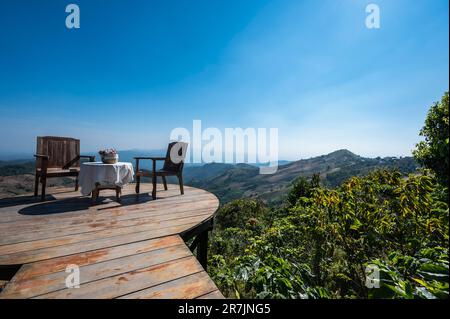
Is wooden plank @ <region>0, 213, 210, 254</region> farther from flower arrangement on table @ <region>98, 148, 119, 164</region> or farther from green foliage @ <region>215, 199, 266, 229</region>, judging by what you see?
green foliage @ <region>215, 199, 266, 229</region>

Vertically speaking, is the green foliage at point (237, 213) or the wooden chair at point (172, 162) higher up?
the wooden chair at point (172, 162)

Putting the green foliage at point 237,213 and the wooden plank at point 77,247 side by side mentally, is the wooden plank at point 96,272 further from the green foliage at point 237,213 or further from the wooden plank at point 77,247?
the green foliage at point 237,213

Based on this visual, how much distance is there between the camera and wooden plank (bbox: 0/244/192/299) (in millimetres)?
1362

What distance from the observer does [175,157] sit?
15.3ft

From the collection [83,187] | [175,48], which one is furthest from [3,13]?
[83,187]

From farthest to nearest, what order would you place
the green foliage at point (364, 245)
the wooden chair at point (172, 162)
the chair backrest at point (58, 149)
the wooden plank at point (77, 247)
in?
the wooden chair at point (172, 162), the chair backrest at point (58, 149), the wooden plank at point (77, 247), the green foliage at point (364, 245)

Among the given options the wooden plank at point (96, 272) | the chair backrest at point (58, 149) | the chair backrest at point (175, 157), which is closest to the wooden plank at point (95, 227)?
the wooden plank at point (96, 272)

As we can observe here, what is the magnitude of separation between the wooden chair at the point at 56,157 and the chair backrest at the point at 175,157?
5.77 ft

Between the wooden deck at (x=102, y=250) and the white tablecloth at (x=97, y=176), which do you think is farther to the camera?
the white tablecloth at (x=97, y=176)

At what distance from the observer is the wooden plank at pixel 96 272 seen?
136cm

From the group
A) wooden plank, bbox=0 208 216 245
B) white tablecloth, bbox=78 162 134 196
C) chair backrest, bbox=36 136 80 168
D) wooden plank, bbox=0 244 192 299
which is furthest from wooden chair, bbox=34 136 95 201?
wooden plank, bbox=0 244 192 299

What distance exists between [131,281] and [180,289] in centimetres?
40
